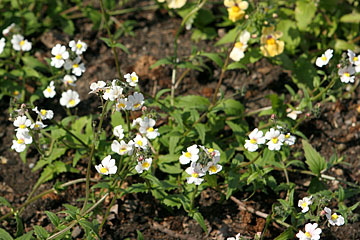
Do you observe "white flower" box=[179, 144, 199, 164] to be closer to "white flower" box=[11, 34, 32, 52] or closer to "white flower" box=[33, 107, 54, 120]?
"white flower" box=[33, 107, 54, 120]

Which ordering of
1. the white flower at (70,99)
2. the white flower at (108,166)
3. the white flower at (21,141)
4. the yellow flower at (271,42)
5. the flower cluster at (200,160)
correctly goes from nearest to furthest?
1. the flower cluster at (200,160)
2. the white flower at (108,166)
3. the white flower at (21,141)
4. the white flower at (70,99)
5. the yellow flower at (271,42)

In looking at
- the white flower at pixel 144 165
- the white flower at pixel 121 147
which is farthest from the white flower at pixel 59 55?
the white flower at pixel 144 165

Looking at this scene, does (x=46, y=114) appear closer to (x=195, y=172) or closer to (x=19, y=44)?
(x=195, y=172)

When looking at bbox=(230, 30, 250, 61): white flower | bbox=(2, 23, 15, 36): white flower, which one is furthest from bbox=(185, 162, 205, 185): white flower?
bbox=(2, 23, 15, 36): white flower

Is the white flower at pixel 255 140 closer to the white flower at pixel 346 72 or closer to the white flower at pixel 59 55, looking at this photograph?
the white flower at pixel 346 72

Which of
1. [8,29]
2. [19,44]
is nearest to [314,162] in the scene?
[19,44]
